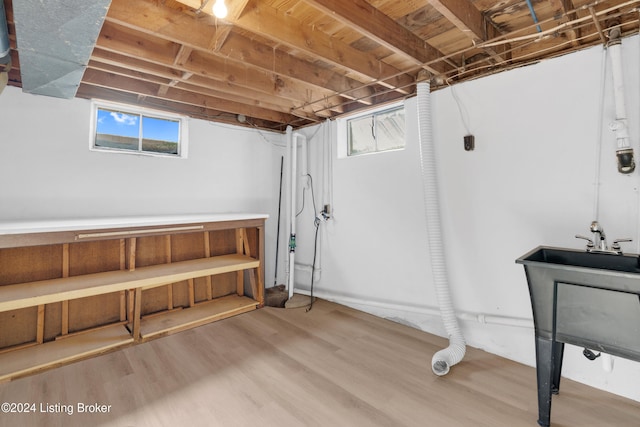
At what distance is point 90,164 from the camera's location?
263 cm

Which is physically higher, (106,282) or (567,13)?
(567,13)

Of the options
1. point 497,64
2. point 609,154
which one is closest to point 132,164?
point 497,64

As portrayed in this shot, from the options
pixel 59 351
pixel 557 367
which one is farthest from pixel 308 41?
pixel 59 351

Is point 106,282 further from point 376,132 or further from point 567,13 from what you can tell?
point 567,13

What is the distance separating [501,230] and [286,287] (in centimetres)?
260

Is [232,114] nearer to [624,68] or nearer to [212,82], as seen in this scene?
[212,82]

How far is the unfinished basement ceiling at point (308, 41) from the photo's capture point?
1592mm

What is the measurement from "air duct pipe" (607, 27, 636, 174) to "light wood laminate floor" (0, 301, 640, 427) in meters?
1.47

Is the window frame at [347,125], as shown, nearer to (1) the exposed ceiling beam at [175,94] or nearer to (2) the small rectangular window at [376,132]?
(2) the small rectangular window at [376,132]

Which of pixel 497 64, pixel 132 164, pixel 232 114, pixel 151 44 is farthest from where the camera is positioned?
pixel 232 114

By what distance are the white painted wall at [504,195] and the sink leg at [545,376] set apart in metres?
0.65

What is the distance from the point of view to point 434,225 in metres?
2.36

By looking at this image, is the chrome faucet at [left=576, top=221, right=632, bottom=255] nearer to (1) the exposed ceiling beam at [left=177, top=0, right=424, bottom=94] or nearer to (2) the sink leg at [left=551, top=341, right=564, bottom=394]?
(2) the sink leg at [left=551, top=341, right=564, bottom=394]

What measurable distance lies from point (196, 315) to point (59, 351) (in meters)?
1.05
